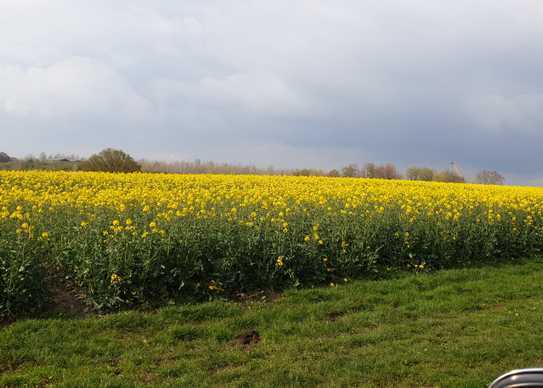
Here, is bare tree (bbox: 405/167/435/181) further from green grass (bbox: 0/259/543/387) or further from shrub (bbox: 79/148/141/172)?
green grass (bbox: 0/259/543/387)

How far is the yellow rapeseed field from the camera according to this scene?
7570 mm

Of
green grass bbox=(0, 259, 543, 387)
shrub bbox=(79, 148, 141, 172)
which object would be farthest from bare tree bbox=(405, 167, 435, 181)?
green grass bbox=(0, 259, 543, 387)

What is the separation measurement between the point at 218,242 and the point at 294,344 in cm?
299

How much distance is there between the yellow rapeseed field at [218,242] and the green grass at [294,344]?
65 cm

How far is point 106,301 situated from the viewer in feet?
23.9

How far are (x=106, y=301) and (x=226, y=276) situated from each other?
2.00 meters

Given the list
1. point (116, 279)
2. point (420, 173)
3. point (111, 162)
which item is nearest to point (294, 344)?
point (116, 279)

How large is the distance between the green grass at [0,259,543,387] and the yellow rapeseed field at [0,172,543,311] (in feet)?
2.14

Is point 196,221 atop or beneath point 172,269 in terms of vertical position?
atop

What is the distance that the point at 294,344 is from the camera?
243 inches

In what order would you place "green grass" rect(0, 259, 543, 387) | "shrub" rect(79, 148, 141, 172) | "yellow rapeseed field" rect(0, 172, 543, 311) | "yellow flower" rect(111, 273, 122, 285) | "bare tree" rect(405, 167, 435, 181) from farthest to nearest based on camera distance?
"bare tree" rect(405, 167, 435, 181) → "shrub" rect(79, 148, 141, 172) → "yellow rapeseed field" rect(0, 172, 543, 311) → "yellow flower" rect(111, 273, 122, 285) → "green grass" rect(0, 259, 543, 387)

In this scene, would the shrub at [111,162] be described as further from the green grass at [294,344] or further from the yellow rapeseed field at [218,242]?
the green grass at [294,344]

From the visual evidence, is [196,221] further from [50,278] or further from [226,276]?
[50,278]

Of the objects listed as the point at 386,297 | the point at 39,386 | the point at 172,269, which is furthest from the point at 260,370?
the point at 386,297
